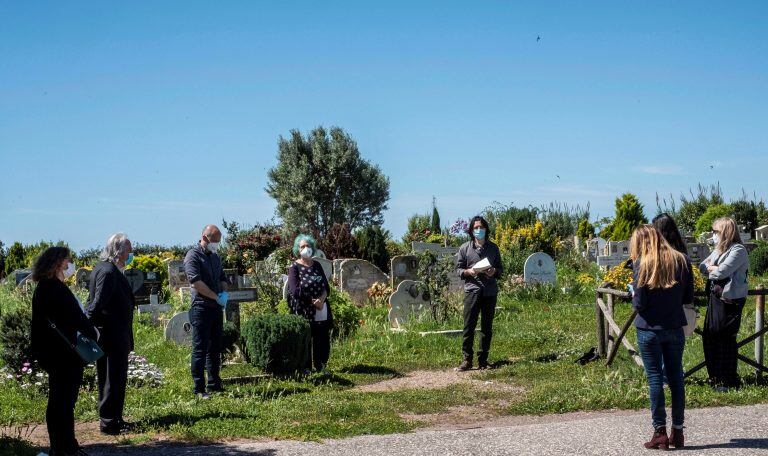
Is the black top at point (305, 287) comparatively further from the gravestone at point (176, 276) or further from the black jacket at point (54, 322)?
the gravestone at point (176, 276)

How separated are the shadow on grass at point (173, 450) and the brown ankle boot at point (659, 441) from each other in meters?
2.97

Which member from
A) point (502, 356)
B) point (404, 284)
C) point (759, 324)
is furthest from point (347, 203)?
point (759, 324)


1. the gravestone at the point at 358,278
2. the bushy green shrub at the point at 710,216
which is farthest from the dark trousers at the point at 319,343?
the bushy green shrub at the point at 710,216

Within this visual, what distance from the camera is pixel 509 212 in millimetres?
29281

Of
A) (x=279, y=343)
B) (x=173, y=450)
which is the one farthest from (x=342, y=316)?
(x=173, y=450)

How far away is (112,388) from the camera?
7.62m

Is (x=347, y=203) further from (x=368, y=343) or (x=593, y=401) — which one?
(x=593, y=401)

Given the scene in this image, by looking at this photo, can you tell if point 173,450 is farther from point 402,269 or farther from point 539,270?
point 539,270

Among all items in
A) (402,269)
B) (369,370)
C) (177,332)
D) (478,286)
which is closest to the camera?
(478,286)

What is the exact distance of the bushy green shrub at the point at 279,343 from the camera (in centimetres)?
1028

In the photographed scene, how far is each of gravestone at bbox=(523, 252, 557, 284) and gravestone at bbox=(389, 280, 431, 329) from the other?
420cm

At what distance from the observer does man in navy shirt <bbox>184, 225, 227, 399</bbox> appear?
914cm

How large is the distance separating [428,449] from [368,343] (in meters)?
6.25

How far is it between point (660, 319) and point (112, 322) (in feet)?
15.3
